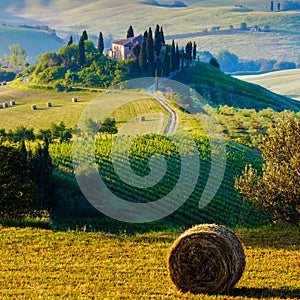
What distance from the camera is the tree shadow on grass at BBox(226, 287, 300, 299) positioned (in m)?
16.3

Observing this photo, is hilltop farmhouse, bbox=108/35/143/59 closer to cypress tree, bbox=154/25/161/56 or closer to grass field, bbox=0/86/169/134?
cypress tree, bbox=154/25/161/56

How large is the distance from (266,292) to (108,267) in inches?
209

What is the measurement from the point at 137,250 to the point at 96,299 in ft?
19.2

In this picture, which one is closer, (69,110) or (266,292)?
(266,292)

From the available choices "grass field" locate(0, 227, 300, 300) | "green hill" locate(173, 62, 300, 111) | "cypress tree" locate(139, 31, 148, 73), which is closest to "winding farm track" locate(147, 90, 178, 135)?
"cypress tree" locate(139, 31, 148, 73)

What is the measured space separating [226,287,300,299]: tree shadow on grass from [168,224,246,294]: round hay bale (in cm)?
32

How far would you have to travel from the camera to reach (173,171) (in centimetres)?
4522

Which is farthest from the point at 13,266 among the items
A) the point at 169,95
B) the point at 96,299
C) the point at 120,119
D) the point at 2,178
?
the point at 169,95

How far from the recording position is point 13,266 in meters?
19.0

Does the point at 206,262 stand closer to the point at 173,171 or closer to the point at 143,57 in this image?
the point at 173,171

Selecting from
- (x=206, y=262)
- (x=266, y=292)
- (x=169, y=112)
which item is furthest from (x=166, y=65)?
(x=266, y=292)

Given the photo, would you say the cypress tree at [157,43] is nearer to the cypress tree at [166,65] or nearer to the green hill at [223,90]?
the cypress tree at [166,65]

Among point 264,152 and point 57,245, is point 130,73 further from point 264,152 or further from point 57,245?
point 57,245

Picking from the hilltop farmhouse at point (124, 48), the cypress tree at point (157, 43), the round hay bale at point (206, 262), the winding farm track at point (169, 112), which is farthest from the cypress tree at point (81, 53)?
the round hay bale at point (206, 262)
